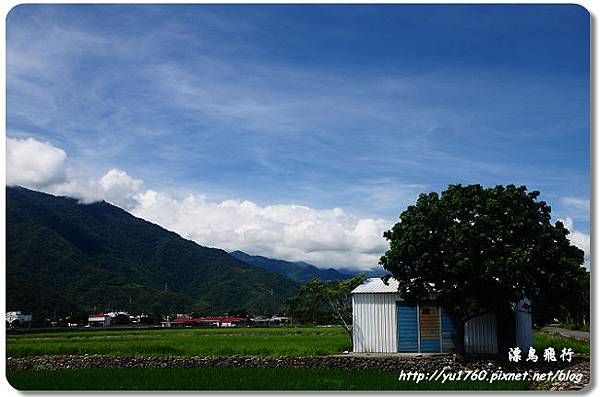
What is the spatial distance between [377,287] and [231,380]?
4282mm

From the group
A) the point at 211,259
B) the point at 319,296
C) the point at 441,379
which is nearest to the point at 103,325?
the point at 211,259

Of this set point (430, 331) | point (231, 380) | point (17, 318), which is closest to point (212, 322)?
point (17, 318)

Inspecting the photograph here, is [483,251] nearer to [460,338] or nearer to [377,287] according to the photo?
[460,338]

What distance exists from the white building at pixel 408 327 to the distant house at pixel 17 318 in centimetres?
2072

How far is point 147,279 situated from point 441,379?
4519 centimetres

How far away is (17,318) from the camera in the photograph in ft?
102

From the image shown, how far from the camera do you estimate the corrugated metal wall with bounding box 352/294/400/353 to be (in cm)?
1394

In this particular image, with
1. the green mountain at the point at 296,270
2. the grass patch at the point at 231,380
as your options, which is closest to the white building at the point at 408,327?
the grass patch at the point at 231,380

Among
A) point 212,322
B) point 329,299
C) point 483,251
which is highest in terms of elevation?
point 483,251

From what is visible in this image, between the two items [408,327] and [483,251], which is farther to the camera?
[408,327]

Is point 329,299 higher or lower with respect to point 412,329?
higher

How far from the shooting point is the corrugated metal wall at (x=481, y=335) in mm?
13430

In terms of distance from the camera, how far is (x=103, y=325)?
38.8 meters

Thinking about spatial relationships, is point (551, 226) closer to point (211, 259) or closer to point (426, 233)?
point (426, 233)
